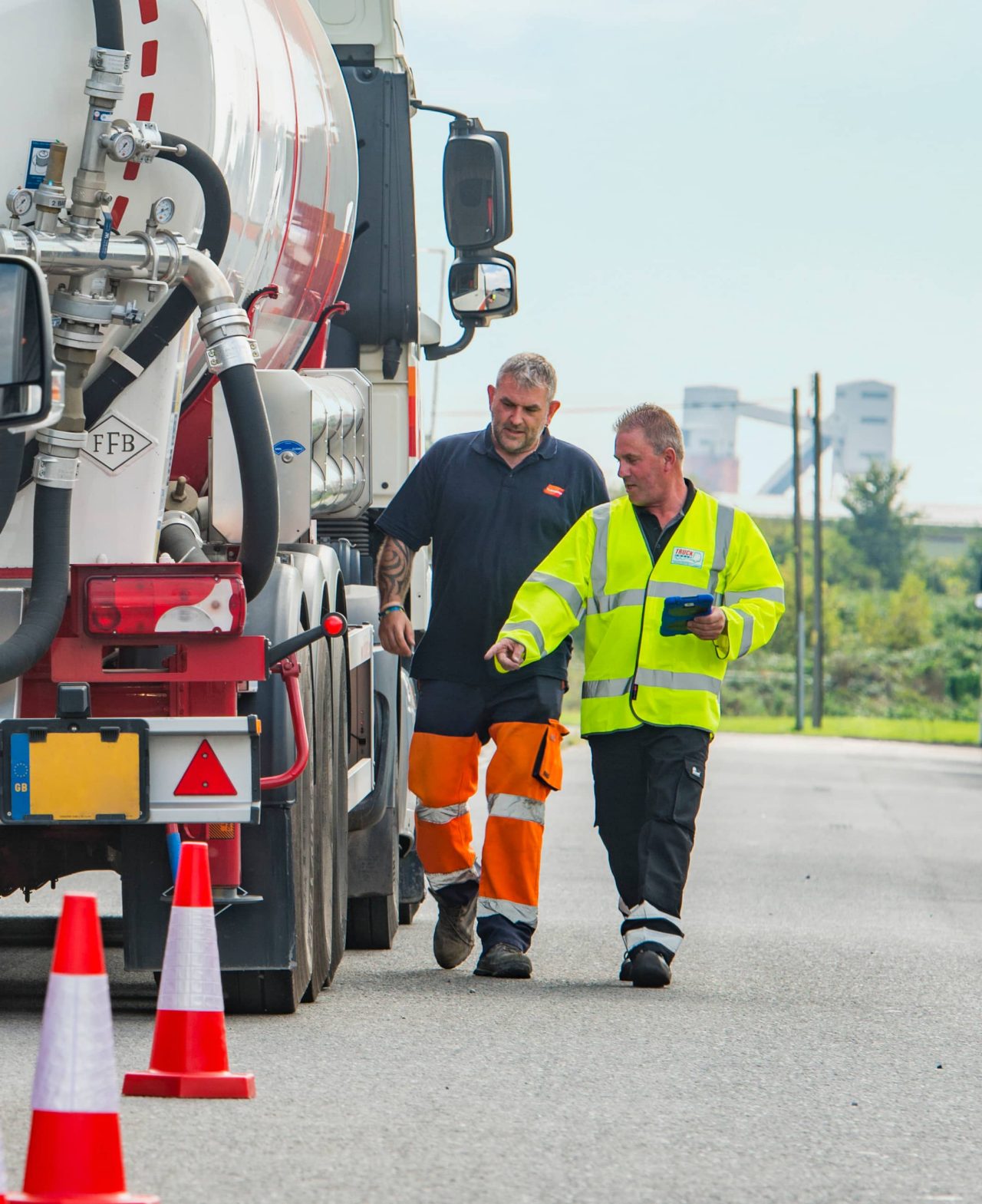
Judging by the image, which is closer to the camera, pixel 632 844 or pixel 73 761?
pixel 73 761

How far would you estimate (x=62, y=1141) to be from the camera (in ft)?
12.6

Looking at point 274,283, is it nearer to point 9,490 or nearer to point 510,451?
point 510,451

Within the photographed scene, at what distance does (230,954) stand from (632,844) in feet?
6.87

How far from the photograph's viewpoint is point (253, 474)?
614 centimetres

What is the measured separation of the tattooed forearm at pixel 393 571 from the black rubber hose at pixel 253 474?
2.10 meters

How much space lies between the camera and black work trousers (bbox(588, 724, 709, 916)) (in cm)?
769

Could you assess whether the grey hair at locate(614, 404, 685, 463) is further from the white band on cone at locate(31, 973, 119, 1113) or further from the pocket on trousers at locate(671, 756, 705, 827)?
the white band on cone at locate(31, 973, 119, 1113)

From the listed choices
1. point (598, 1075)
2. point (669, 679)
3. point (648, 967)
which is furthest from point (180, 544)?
point (648, 967)

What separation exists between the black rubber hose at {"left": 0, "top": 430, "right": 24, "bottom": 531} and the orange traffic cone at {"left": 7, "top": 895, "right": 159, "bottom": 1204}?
1.90m

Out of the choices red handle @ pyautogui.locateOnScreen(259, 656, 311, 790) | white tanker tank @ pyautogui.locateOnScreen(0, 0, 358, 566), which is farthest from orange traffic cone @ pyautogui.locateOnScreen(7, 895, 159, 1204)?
red handle @ pyautogui.locateOnScreen(259, 656, 311, 790)

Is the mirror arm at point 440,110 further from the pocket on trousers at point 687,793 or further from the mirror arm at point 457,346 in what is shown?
the pocket on trousers at point 687,793

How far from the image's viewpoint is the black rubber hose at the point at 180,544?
6.32m

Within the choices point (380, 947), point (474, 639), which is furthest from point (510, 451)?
point (380, 947)

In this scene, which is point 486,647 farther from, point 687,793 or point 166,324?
point 166,324
